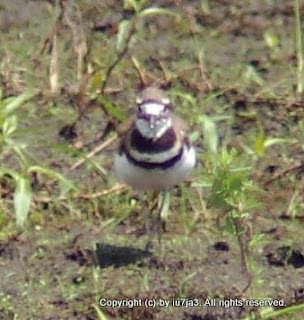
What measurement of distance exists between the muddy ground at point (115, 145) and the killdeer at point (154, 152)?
123 millimetres

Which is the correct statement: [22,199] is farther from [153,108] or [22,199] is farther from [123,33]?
[123,33]

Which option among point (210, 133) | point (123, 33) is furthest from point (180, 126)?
point (123, 33)

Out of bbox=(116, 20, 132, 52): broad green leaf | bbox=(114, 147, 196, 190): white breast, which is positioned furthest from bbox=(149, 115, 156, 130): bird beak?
bbox=(116, 20, 132, 52): broad green leaf

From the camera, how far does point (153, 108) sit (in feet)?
19.9

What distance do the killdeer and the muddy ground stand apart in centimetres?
12

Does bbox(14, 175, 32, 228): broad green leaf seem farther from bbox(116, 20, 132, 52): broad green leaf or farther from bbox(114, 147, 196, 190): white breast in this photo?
bbox(116, 20, 132, 52): broad green leaf

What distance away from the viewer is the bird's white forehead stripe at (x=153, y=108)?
6.07 metres

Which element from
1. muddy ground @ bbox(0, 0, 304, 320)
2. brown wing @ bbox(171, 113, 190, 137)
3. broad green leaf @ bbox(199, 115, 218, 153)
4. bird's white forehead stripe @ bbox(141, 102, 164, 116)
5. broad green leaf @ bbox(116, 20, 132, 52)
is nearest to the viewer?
muddy ground @ bbox(0, 0, 304, 320)

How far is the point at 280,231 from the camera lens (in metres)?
6.40

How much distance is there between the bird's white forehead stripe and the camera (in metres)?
6.07

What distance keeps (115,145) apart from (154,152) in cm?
101

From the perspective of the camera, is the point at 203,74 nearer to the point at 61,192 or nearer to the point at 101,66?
the point at 101,66

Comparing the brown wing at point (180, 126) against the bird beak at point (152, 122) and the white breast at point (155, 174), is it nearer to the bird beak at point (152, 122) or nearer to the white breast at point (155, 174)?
the white breast at point (155, 174)

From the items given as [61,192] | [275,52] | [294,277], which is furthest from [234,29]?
[294,277]
